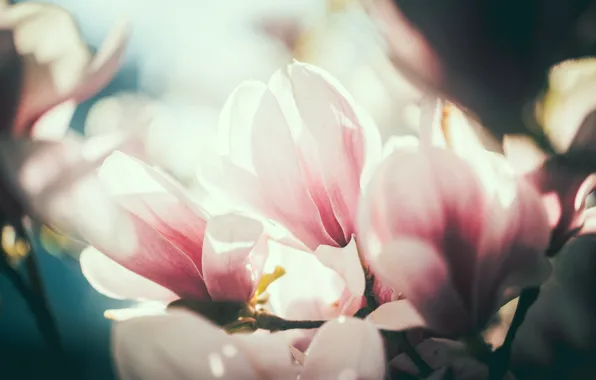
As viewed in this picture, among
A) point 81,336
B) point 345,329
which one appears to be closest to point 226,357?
point 345,329

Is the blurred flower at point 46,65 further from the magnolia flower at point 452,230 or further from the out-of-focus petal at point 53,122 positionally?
the magnolia flower at point 452,230

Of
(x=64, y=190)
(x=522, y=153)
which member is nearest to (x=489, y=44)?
(x=522, y=153)

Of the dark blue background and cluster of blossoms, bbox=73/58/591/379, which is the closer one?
cluster of blossoms, bbox=73/58/591/379

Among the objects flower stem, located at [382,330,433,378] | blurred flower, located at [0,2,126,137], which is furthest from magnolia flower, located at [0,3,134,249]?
flower stem, located at [382,330,433,378]

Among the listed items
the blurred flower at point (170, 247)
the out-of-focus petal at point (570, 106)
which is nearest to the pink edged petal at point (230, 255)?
the blurred flower at point (170, 247)

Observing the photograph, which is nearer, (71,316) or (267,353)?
(267,353)

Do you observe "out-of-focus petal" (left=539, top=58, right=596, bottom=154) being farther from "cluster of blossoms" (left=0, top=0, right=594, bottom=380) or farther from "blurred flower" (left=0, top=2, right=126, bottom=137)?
"blurred flower" (left=0, top=2, right=126, bottom=137)

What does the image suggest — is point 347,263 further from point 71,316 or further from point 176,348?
point 71,316
